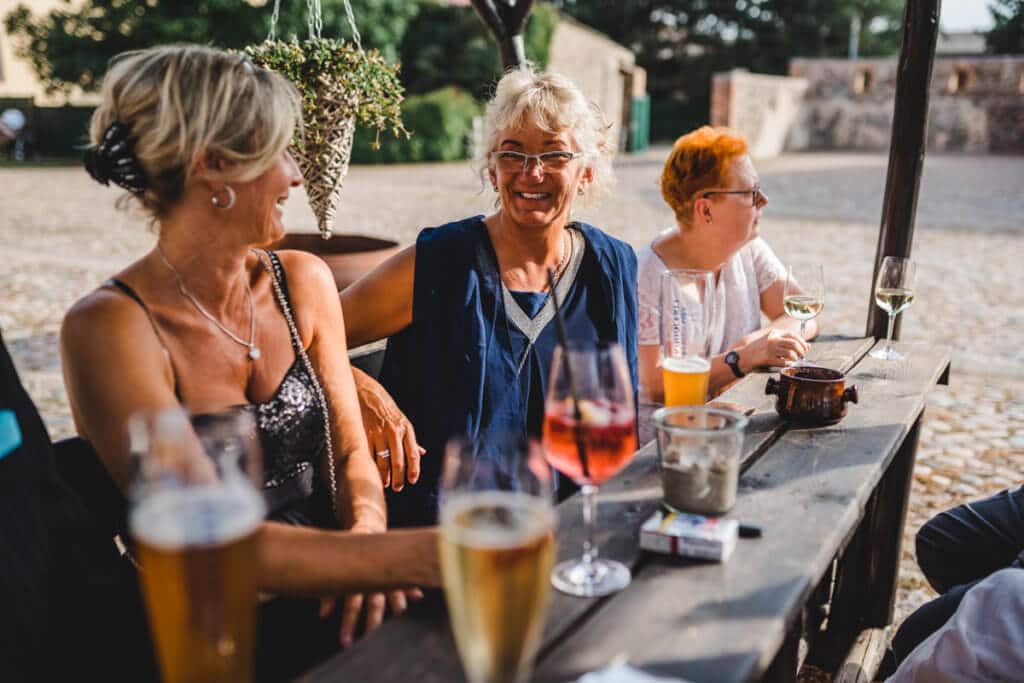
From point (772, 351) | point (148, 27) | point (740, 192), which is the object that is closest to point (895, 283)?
point (772, 351)

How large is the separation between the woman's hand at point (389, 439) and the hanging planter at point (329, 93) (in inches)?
45.5

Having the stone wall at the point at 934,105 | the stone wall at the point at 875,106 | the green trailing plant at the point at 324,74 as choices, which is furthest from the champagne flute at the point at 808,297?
the stone wall at the point at 934,105

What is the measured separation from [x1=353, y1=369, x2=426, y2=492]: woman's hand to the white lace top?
3.46ft

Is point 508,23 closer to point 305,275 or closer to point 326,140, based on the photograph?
point 326,140

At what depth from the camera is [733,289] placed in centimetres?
345

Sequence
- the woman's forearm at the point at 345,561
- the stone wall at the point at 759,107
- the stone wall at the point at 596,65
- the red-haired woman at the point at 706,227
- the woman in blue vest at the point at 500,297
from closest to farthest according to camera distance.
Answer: the woman's forearm at the point at 345,561 < the woman in blue vest at the point at 500,297 < the red-haired woman at the point at 706,227 < the stone wall at the point at 759,107 < the stone wall at the point at 596,65

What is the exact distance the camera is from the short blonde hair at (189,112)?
1761 millimetres

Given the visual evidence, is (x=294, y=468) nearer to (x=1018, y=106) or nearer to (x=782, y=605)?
(x=782, y=605)

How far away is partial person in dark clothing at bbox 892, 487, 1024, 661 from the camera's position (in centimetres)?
246

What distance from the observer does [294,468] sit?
204cm

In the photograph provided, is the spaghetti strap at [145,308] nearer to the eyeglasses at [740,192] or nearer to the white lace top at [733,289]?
the white lace top at [733,289]

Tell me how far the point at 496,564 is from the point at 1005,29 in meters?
44.0

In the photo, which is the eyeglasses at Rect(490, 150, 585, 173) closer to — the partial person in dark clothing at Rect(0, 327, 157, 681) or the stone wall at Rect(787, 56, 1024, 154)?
the partial person in dark clothing at Rect(0, 327, 157, 681)

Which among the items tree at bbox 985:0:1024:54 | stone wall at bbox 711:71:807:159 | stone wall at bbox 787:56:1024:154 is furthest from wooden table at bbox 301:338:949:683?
tree at bbox 985:0:1024:54
